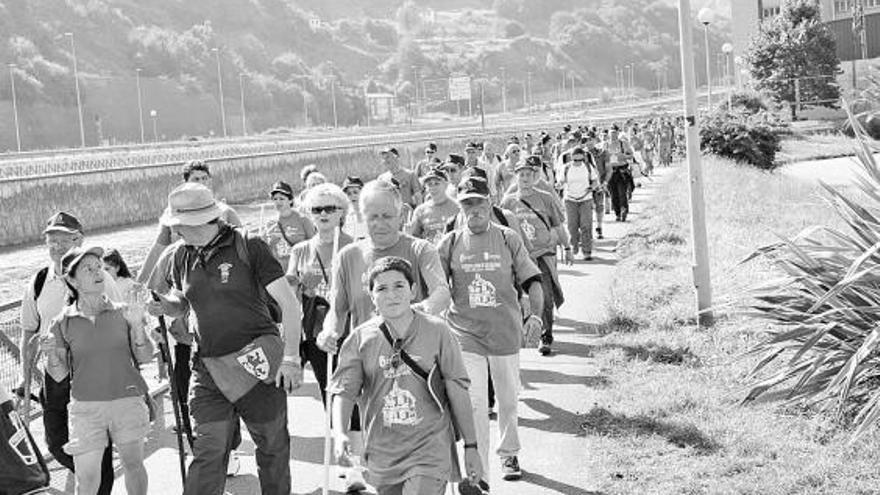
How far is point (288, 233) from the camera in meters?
10.0

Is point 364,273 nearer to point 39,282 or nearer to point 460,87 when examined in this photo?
point 39,282

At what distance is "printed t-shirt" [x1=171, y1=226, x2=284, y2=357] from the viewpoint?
6.16m

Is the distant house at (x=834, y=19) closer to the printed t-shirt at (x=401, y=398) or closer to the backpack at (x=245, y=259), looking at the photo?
the backpack at (x=245, y=259)

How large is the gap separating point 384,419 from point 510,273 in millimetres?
2619

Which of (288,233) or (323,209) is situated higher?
(323,209)

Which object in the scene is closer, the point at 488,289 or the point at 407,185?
the point at 488,289

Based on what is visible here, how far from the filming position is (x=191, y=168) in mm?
9898

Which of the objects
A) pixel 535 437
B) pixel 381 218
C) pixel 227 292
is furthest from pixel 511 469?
pixel 227 292

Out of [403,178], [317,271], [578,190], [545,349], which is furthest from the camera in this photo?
[578,190]

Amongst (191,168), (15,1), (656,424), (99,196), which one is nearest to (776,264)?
(656,424)

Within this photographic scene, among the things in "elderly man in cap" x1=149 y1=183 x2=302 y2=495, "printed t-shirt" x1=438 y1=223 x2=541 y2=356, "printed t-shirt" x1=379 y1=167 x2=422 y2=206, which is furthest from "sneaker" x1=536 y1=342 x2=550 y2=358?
"elderly man in cap" x1=149 y1=183 x2=302 y2=495

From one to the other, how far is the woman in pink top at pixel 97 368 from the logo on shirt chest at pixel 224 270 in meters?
0.84

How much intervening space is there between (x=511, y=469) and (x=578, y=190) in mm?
10444

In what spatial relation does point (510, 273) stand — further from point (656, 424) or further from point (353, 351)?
point (353, 351)
